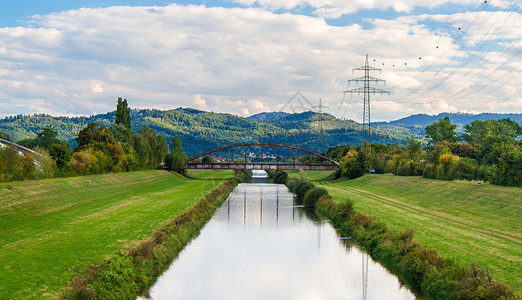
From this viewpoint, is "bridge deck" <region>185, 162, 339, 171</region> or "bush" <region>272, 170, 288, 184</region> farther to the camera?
"bush" <region>272, 170, 288, 184</region>

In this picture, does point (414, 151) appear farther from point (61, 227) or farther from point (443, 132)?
point (61, 227)

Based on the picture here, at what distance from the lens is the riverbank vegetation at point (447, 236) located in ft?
63.5

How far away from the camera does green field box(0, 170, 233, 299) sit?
18.5m

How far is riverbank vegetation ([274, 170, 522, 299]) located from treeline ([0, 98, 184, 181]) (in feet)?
106

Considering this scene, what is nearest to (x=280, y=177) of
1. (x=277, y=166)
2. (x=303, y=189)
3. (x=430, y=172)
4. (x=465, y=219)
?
(x=277, y=166)

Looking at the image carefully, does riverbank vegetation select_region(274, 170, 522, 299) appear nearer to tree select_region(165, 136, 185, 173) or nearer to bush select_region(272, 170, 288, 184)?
bush select_region(272, 170, 288, 184)

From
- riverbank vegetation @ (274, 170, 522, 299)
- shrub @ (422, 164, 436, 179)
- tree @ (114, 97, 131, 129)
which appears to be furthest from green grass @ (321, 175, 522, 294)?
tree @ (114, 97, 131, 129)

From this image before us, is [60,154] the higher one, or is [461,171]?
[60,154]

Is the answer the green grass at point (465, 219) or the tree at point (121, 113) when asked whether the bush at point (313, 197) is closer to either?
the green grass at point (465, 219)

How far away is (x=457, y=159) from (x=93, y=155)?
175 ft

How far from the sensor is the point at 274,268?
27406 mm

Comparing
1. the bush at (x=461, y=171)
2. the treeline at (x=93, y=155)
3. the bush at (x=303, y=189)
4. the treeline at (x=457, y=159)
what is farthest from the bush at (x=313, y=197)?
the treeline at (x=93, y=155)

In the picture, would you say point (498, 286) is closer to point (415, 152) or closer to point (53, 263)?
point (53, 263)

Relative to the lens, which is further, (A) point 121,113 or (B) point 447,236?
(A) point 121,113
